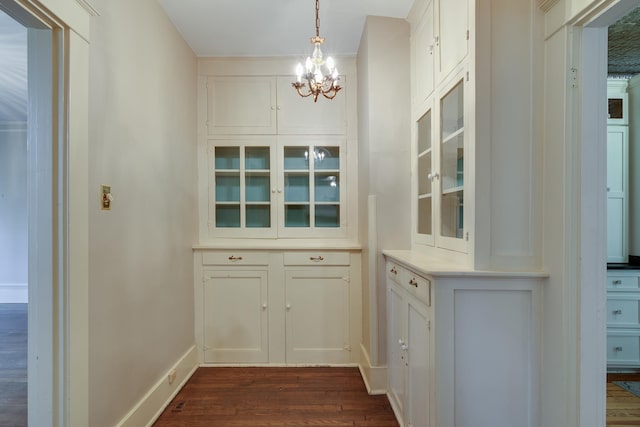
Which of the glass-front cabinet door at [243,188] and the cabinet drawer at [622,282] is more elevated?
the glass-front cabinet door at [243,188]

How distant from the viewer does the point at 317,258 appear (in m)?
3.11

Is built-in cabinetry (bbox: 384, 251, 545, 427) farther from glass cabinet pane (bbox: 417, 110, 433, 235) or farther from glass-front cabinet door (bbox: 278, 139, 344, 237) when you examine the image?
glass-front cabinet door (bbox: 278, 139, 344, 237)

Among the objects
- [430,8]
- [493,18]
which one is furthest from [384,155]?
[493,18]

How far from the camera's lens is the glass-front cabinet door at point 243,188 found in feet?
10.7

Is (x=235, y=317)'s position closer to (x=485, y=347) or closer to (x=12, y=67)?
(x=485, y=347)

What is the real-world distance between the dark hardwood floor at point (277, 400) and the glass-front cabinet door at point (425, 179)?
127cm

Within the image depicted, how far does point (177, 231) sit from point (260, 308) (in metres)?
1.02

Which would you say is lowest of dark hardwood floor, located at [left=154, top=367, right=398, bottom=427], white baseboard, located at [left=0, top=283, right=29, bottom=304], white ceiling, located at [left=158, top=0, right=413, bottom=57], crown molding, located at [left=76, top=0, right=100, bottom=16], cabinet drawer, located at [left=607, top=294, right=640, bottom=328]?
dark hardwood floor, located at [left=154, top=367, right=398, bottom=427]

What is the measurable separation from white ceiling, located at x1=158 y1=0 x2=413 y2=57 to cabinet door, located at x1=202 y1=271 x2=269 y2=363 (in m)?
2.03

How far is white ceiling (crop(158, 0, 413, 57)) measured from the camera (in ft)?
7.97

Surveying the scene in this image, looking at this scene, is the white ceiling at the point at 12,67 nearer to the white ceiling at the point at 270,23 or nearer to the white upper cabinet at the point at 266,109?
the white ceiling at the point at 270,23

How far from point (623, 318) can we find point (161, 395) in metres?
3.72

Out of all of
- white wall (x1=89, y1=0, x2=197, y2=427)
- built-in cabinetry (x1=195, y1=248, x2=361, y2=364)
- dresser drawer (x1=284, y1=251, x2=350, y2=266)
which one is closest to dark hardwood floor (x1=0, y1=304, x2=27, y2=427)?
white wall (x1=89, y1=0, x2=197, y2=427)

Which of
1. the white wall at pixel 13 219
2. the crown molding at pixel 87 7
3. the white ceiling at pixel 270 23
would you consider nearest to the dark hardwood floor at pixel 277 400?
the crown molding at pixel 87 7
